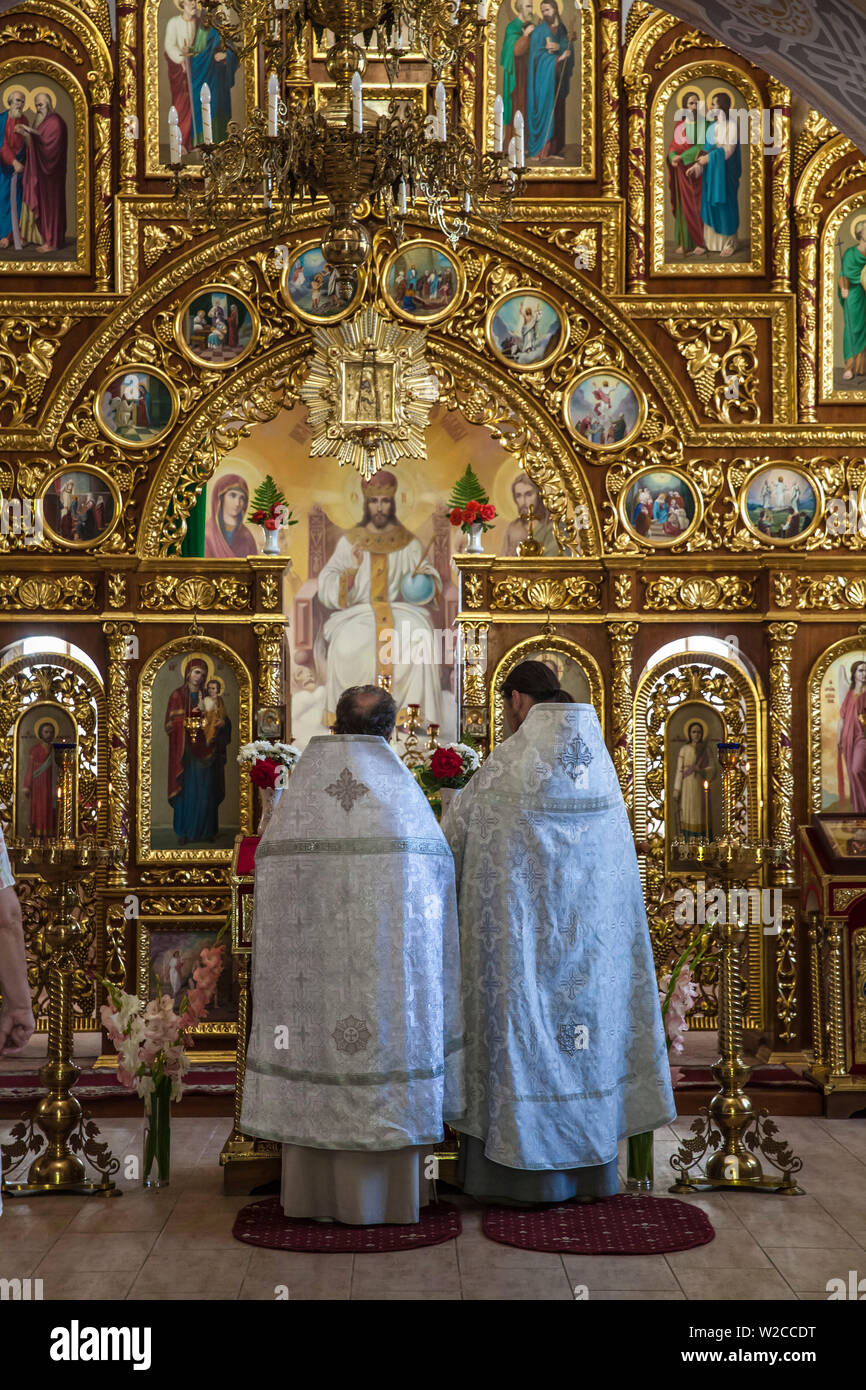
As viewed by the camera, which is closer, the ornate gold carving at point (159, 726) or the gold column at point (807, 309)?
the ornate gold carving at point (159, 726)

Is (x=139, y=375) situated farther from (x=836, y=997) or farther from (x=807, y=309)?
(x=836, y=997)

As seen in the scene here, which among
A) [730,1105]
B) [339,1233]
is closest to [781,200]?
[730,1105]

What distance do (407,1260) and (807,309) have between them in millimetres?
6725

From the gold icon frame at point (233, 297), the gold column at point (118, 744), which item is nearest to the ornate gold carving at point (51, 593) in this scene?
the gold column at point (118, 744)

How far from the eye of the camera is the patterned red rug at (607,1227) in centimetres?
555

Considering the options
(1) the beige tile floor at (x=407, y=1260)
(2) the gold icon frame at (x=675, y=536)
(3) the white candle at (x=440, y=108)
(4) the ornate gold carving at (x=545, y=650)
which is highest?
(3) the white candle at (x=440, y=108)

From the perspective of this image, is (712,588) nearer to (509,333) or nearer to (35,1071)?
(509,333)

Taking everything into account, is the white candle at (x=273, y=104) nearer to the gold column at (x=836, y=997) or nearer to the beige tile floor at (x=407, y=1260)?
the beige tile floor at (x=407, y=1260)

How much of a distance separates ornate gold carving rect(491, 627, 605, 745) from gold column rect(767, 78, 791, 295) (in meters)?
2.53

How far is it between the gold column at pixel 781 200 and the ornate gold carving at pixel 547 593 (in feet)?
7.13

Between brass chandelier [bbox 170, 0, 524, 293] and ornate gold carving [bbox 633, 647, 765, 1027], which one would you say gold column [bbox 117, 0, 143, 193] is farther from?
ornate gold carving [bbox 633, 647, 765, 1027]

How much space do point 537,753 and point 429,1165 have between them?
5.19 feet

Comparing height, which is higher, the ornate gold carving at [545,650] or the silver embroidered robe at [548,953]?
the ornate gold carving at [545,650]

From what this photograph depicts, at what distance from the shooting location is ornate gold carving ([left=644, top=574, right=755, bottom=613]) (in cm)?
1002
